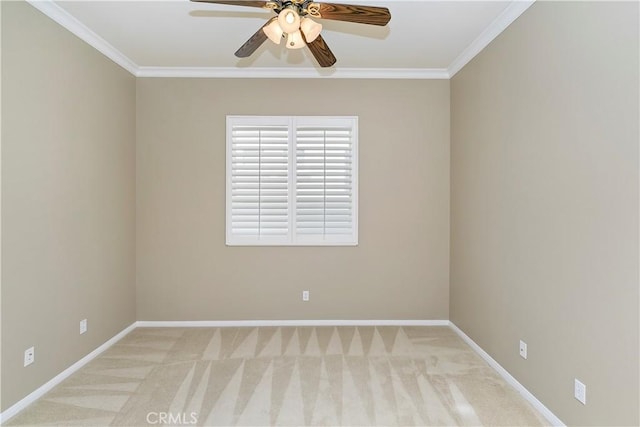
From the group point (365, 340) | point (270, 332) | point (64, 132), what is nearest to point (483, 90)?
point (365, 340)

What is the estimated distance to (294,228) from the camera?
4.09 metres

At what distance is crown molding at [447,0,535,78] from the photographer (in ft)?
8.55

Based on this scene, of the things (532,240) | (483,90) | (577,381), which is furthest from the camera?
(483,90)

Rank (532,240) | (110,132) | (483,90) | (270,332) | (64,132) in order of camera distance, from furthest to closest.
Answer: (270,332) < (110,132) < (483,90) < (64,132) < (532,240)

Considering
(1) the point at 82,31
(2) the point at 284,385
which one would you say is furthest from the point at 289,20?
(2) the point at 284,385

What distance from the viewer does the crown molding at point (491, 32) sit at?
2.61 metres

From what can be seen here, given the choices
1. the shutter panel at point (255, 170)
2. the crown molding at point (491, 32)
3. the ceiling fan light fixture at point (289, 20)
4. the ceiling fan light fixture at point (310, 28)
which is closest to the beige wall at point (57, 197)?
the shutter panel at point (255, 170)

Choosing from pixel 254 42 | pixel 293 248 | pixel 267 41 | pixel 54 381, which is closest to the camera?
pixel 254 42

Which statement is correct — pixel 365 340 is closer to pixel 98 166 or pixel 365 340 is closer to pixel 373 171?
pixel 373 171

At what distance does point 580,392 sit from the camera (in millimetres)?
2064

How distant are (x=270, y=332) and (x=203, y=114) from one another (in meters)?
2.66

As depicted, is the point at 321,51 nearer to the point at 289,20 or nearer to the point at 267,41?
the point at 289,20

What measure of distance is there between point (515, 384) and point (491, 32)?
9.78 ft

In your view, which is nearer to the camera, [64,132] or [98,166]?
[64,132]
